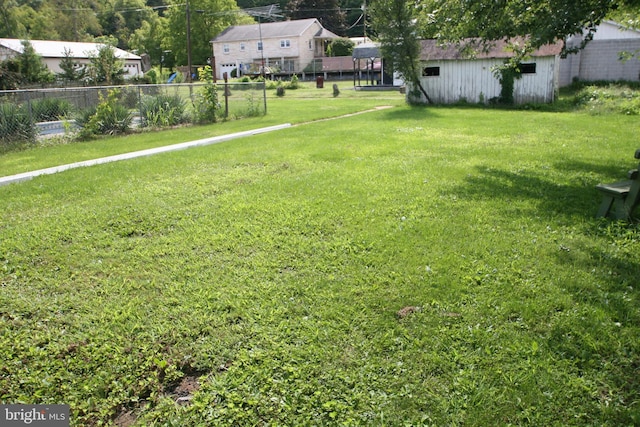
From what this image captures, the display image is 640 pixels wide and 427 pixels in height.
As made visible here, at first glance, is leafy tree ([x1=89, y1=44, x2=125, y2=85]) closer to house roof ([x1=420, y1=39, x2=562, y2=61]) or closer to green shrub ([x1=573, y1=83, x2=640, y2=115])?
house roof ([x1=420, y1=39, x2=562, y2=61])

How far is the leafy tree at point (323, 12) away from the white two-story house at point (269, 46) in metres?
12.8

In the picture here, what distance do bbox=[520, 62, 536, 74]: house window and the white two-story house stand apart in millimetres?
39565

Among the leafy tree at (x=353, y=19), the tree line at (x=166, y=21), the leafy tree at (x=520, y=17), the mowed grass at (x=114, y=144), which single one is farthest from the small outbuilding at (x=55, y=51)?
the leafy tree at (x=353, y=19)

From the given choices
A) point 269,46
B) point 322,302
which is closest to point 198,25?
point 269,46

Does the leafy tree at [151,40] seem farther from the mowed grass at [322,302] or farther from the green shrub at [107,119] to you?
the mowed grass at [322,302]

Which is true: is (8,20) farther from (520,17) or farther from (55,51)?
(520,17)

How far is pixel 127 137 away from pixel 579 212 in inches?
451

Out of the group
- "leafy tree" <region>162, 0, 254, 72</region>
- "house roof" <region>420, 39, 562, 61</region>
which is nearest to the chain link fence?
"house roof" <region>420, 39, 562, 61</region>

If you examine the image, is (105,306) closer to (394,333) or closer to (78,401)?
(78,401)

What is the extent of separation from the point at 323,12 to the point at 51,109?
67448 millimetres

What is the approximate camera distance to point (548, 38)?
626 centimetres

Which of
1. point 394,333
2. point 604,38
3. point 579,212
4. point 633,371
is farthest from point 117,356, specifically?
point 604,38

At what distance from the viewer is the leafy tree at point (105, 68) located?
94.6 feet

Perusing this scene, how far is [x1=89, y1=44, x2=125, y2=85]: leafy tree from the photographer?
28.8m
